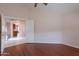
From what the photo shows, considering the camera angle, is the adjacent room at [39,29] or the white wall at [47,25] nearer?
the adjacent room at [39,29]

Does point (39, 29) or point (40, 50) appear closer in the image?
point (40, 50)

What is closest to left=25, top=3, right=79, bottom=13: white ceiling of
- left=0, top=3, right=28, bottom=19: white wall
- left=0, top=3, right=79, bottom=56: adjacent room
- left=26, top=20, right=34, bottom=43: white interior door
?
left=0, top=3, right=79, bottom=56: adjacent room

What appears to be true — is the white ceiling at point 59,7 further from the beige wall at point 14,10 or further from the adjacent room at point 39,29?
the beige wall at point 14,10

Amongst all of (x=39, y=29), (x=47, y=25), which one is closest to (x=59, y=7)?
(x=47, y=25)

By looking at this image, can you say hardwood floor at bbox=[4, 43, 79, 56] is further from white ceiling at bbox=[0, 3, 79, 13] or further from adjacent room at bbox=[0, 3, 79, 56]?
white ceiling at bbox=[0, 3, 79, 13]

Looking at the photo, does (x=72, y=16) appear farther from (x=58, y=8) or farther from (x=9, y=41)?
(x=9, y=41)

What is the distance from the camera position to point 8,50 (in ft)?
7.82

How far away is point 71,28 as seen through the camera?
2539 millimetres

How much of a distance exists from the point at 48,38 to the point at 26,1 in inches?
30.7

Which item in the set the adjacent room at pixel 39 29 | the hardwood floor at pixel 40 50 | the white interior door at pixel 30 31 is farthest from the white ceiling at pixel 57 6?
A: the hardwood floor at pixel 40 50

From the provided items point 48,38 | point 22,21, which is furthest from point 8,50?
point 48,38

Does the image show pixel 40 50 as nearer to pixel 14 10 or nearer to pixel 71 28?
pixel 71 28

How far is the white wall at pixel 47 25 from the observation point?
2.49 m

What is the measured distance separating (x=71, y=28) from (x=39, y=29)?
1.99 feet
